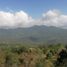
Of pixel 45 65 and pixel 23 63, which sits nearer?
pixel 45 65

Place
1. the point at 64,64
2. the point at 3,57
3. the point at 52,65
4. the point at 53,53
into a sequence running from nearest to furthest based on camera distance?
the point at 64,64
the point at 52,65
the point at 3,57
the point at 53,53

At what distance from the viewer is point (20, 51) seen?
78062 mm

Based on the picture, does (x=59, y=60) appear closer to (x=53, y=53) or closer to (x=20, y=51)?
(x=53, y=53)

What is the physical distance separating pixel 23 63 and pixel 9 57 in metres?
3.24

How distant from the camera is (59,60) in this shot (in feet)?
193

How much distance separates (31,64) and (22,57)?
22.2ft

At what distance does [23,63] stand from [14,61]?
2.19 metres

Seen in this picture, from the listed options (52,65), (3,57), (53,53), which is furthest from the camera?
(53,53)

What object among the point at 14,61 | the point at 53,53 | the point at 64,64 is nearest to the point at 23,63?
the point at 14,61

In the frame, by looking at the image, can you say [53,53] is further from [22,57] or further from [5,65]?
[5,65]

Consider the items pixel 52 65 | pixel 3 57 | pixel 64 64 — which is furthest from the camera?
pixel 3 57

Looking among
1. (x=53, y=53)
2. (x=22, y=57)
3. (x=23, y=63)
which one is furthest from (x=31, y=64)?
(x=53, y=53)

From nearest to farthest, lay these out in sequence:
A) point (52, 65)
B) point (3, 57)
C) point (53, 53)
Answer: point (52, 65)
point (3, 57)
point (53, 53)

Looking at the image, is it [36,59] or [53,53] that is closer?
[36,59]
